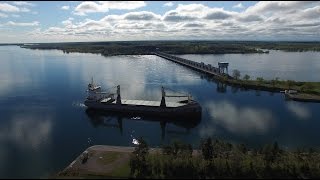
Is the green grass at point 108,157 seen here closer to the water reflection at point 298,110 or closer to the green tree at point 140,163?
the green tree at point 140,163

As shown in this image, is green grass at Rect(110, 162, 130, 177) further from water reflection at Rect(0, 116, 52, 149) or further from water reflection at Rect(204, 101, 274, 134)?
water reflection at Rect(204, 101, 274, 134)

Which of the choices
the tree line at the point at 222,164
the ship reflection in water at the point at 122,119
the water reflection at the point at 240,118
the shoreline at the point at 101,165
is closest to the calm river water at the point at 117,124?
the water reflection at the point at 240,118

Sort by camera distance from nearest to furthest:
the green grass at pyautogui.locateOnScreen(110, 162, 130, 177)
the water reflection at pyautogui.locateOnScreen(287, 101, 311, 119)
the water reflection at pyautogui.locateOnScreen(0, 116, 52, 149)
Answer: the green grass at pyautogui.locateOnScreen(110, 162, 130, 177), the water reflection at pyautogui.locateOnScreen(0, 116, 52, 149), the water reflection at pyautogui.locateOnScreen(287, 101, 311, 119)

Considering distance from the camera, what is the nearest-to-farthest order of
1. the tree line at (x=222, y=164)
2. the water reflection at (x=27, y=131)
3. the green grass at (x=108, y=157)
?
the tree line at (x=222, y=164) < the green grass at (x=108, y=157) < the water reflection at (x=27, y=131)

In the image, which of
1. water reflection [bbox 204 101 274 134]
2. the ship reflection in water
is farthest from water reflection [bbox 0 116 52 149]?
water reflection [bbox 204 101 274 134]

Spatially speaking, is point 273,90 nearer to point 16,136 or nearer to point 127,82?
Answer: point 127,82

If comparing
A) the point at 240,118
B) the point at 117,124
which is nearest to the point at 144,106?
the point at 117,124

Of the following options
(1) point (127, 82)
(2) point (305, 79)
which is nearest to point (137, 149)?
(1) point (127, 82)
